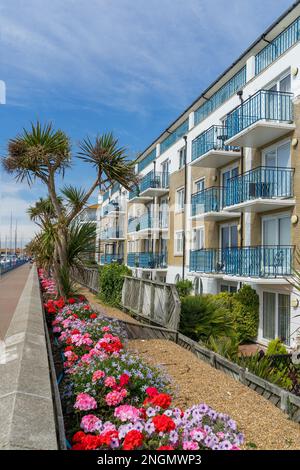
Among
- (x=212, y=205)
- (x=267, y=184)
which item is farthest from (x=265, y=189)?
(x=212, y=205)

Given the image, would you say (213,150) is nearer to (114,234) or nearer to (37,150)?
(37,150)

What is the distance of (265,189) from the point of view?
1402 cm

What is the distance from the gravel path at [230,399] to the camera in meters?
3.85

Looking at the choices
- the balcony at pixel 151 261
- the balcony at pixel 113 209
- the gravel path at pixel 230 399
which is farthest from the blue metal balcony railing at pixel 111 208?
the gravel path at pixel 230 399

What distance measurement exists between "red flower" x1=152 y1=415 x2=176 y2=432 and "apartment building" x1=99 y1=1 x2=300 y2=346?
726 centimetres

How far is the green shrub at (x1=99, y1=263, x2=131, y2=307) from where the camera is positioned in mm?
16355

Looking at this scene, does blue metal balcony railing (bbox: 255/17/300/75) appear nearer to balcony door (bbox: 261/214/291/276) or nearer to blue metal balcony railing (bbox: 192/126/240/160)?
blue metal balcony railing (bbox: 192/126/240/160)

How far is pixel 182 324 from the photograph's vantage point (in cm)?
1010

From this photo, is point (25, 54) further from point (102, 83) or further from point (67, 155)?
point (67, 155)

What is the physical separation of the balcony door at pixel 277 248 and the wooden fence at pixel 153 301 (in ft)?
13.8

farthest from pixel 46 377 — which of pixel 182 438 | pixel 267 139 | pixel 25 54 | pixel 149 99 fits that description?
pixel 267 139

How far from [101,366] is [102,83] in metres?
4.58

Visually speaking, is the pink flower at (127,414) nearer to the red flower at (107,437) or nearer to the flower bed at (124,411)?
the flower bed at (124,411)

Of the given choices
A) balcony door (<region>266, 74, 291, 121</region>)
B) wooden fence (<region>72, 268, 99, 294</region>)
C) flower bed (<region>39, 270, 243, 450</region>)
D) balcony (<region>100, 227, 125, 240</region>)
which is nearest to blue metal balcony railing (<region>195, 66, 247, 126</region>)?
balcony door (<region>266, 74, 291, 121</region>)
